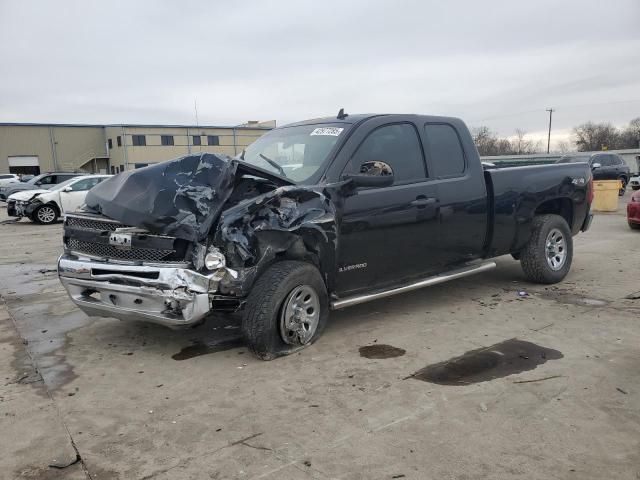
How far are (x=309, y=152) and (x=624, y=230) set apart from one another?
9452mm

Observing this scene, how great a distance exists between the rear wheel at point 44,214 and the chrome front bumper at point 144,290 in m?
13.6

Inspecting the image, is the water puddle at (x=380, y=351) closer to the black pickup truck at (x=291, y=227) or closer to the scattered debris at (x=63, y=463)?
the black pickup truck at (x=291, y=227)

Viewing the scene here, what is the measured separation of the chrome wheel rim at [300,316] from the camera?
4246 millimetres

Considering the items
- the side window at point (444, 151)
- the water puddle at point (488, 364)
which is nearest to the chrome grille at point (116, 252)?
the water puddle at point (488, 364)

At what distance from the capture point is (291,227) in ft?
13.8

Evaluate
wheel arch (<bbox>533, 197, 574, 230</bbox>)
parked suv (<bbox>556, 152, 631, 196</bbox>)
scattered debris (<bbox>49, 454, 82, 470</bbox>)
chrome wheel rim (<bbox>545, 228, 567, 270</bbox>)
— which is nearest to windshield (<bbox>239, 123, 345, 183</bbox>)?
scattered debris (<bbox>49, 454, 82, 470</bbox>)

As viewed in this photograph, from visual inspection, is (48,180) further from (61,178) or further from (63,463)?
(63,463)

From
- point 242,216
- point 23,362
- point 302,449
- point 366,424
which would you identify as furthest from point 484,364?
point 23,362

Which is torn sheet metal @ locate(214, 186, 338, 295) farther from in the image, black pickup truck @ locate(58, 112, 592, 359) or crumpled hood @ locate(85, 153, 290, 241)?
crumpled hood @ locate(85, 153, 290, 241)

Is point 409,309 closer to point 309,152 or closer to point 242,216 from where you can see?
point 309,152

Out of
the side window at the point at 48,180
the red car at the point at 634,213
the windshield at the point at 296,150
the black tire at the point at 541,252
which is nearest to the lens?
the windshield at the point at 296,150

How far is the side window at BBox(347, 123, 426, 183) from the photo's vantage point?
491 centimetres

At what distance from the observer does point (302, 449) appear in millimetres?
2963

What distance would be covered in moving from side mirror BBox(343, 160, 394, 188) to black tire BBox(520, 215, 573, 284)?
253cm
